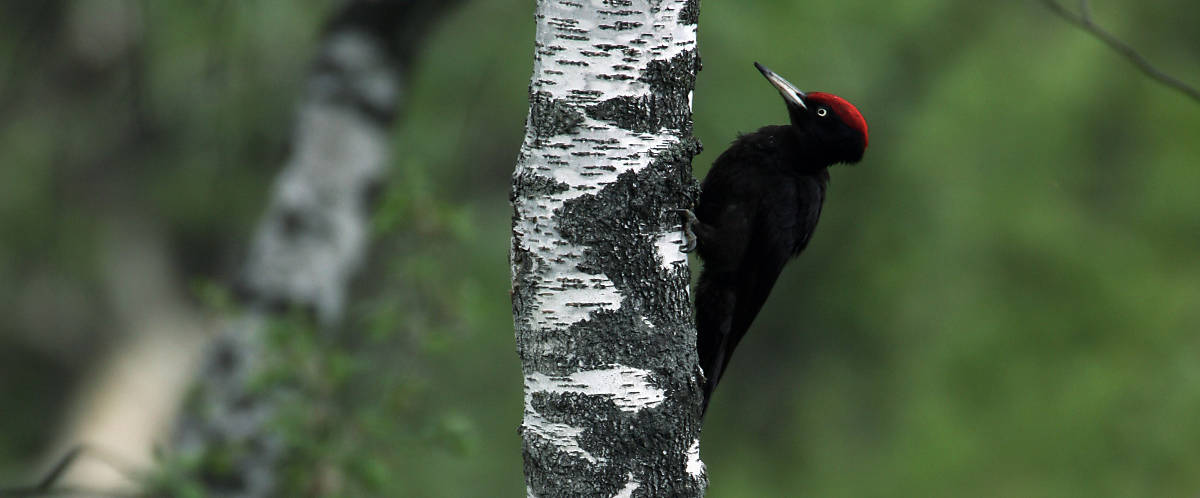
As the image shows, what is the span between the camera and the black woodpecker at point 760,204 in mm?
2848

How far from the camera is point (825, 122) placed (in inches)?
116

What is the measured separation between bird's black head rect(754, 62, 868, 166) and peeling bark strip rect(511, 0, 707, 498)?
124cm

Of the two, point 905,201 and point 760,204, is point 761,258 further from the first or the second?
point 905,201

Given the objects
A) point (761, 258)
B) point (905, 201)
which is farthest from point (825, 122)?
point (905, 201)

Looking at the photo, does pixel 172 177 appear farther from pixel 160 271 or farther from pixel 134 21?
pixel 134 21

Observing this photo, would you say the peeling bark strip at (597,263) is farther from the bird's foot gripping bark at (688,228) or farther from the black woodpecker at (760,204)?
the black woodpecker at (760,204)

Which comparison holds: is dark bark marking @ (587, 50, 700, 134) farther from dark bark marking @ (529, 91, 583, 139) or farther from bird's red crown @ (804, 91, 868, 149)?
bird's red crown @ (804, 91, 868, 149)

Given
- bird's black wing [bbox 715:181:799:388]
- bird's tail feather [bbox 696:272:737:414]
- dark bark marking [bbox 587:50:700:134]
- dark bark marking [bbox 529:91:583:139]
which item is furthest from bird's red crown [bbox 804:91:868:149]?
dark bark marking [bbox 529:91:583:139]

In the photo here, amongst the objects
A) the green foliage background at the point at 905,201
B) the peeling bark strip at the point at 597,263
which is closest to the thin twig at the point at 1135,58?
the peeling bark strip at the point at 597,263

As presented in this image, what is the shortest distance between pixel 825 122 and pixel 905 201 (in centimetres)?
326

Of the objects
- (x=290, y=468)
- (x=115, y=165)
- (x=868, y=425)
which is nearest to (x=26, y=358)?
(x=115, y=165)

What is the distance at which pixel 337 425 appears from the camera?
3166 millimetres

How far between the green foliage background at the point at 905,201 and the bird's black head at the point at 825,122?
1773 mm

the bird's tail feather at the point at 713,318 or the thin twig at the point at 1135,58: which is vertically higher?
the thin twig at the point at 1135,58
